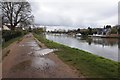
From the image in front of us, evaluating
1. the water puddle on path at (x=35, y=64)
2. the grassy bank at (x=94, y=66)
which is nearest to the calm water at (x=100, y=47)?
the grassy bank at (x=94, y=66)

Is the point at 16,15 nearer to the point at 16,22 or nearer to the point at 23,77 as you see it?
the point at 16,22

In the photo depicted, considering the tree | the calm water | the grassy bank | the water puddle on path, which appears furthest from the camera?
the tree

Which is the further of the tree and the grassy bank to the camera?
the tree

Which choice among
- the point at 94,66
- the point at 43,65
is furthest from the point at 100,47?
the point at 43,65

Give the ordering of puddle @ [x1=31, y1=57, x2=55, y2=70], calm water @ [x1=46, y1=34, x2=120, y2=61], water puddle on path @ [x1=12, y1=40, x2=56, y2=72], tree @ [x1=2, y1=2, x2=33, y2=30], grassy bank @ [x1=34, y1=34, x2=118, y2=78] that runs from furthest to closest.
Answer: tree @ [x1=2, y1=2, x2=33, y2=30] → calm water @ [x1=46, y1=34, x2=120, y2=61] → puddle @ [x1=31, y1=57, x2=55, y2=70] → water puddle on path @ [x1=12, y1=40, x2=56, y2=72] → grassy bank @ [x1=34, y1=34, x2=118, y2=78]

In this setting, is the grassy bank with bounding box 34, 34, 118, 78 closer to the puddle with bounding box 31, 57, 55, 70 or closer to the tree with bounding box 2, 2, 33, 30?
the puddle with bounding box 31, 57, 55, 70

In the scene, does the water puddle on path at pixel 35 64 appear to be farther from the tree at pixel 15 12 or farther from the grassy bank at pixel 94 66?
the tree at pixel 15 12

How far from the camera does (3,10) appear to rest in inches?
2053

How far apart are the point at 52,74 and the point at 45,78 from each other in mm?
751

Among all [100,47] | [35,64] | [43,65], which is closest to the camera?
[43,65]

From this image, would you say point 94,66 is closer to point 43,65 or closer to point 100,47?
point 43,65

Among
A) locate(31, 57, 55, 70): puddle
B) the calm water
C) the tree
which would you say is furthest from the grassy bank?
the tree

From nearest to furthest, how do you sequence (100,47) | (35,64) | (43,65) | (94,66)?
(94,66), (43,65), (35,64), (100,47)

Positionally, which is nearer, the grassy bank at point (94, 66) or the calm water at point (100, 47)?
the grassy bank at point (94, 66)
